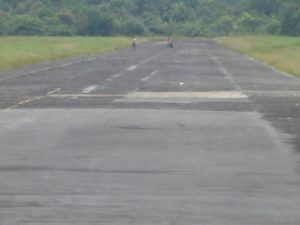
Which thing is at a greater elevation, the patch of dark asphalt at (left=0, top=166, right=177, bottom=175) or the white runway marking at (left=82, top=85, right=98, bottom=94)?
the patch of dark asphalt at (left=0, top=166, right=177, bottom=175)

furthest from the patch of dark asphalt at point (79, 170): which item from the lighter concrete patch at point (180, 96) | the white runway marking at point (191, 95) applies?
the white runway marking at point (191, 95)

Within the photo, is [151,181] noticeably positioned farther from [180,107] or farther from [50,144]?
[180,107]

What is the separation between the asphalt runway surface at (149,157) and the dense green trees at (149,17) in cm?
11371

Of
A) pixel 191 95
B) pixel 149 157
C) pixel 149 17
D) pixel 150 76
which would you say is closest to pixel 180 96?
pixel 191 95

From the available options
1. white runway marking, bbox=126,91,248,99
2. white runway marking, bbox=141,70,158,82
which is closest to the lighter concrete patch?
white runway marking, bbox=126,91,248,99

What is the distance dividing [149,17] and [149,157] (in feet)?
526

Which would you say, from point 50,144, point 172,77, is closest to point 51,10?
point 172,77

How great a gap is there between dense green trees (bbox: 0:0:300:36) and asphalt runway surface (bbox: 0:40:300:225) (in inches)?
4477

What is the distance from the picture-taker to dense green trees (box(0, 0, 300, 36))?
144 meters

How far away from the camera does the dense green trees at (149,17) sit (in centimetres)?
14350

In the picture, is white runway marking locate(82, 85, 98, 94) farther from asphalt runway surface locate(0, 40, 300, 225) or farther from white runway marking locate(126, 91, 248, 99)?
white runway marking locate(126, 91, 248, 99)

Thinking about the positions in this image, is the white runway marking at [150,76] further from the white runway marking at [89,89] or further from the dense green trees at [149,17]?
the dense green trees at [149,17]

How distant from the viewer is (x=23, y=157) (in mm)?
15078

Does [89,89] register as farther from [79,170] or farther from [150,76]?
[79,170]
